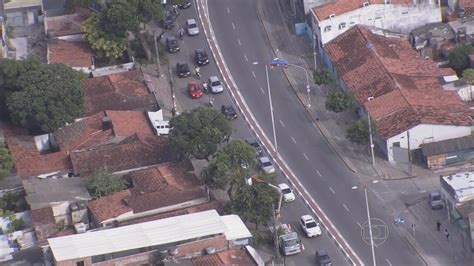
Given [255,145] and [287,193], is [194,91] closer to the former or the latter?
[255,145]

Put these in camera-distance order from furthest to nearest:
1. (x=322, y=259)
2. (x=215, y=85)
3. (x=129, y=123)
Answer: (x=215, y=85), (x=129, y=123), (x=322, y=259)

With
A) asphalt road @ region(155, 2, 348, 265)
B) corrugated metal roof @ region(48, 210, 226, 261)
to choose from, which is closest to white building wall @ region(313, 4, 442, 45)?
asphalt road @ region(155, 2, 348, 265)

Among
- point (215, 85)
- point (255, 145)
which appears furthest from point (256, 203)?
point (215, 85)

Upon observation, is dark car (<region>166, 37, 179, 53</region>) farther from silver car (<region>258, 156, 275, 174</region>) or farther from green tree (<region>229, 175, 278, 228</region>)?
green tree (<region>229, 175, 278, 228</region>)

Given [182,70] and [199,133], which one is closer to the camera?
[199,133]

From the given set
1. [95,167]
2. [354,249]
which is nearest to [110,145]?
[95,167]

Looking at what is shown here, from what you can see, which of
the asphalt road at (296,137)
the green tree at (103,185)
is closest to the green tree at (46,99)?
the green tree at (103,185)
